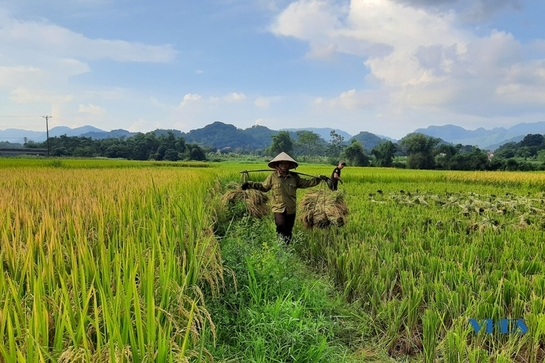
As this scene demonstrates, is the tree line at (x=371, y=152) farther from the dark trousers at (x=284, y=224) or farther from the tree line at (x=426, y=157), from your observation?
the dark trousers at (x=284, y=224)

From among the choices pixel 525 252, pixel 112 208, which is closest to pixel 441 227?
pixel 525 252

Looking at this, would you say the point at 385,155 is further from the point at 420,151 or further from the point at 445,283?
the point at 445,283

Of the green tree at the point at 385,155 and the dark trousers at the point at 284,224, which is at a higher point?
the green tree at the point at 385,155

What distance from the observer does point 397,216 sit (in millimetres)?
6039

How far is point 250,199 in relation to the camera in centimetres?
523

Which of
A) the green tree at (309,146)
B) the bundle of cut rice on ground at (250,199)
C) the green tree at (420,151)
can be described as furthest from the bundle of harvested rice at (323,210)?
the green tree at (309,146)

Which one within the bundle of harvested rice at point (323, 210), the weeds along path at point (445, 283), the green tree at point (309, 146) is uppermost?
the green tree at point (309, 146)

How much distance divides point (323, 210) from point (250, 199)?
1.15m

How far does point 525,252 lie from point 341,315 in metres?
2.32

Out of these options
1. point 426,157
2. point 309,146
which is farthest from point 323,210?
point 309,146

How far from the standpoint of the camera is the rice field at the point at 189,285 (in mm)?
1277

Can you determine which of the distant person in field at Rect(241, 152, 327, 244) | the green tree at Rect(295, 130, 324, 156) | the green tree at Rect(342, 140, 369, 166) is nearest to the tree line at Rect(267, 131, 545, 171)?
the green tree at Rect(342, 140, 369, 166)

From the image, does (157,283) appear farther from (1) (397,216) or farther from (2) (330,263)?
(1) (397,216)

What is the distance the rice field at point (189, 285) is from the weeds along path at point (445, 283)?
14mm
